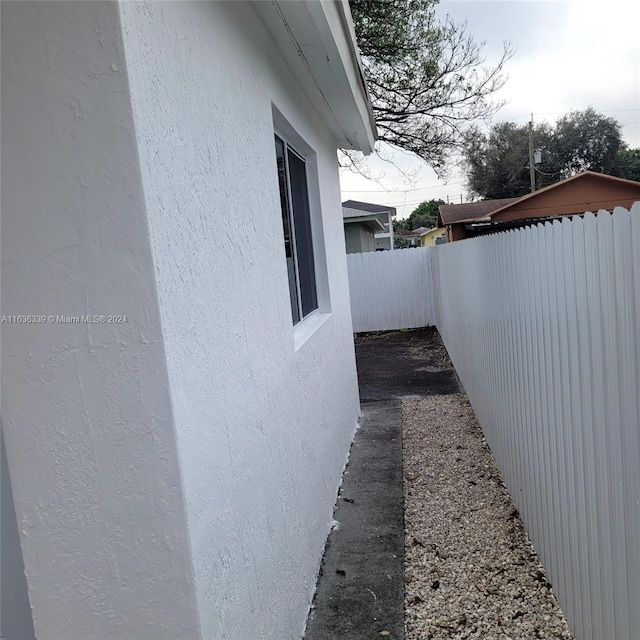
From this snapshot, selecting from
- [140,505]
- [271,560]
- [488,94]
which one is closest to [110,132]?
[140,505]

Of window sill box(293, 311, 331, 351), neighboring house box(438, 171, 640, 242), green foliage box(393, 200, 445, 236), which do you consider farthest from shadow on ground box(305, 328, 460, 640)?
green foliage box(393, 200, 445, 236)

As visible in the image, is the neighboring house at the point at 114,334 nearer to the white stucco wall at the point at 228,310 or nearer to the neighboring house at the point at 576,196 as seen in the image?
the white stucco wall at the point at 228,310

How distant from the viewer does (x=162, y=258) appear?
161cm

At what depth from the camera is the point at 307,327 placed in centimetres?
429

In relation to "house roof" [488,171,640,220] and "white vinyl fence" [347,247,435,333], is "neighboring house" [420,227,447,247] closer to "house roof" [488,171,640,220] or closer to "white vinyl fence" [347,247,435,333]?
"house roof" [488,171,640,220]

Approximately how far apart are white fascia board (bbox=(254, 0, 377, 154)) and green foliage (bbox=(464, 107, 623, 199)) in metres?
38.0

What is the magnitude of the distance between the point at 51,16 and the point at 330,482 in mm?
3609

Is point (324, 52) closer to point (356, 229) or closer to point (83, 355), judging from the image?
point (83, 355)

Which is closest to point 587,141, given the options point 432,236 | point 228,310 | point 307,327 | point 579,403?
point 432,236

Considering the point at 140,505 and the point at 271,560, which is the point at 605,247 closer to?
the point at 140,505

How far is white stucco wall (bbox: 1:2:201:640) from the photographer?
4.96 ft

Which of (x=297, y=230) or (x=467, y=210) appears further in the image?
(x=467, y=210)

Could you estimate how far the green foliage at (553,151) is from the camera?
→ 134 feet

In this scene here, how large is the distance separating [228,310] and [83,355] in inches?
26.8
